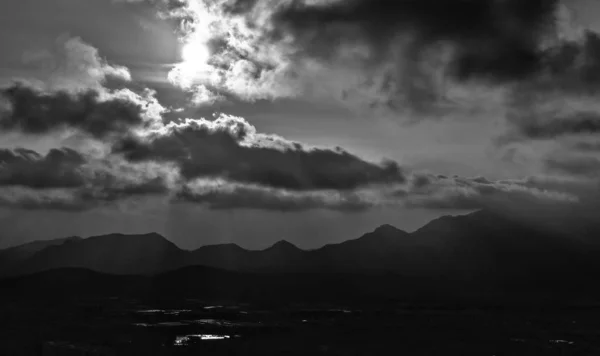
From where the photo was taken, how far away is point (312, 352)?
12225cm

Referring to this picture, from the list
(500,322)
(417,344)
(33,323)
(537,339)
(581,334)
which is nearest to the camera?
(417,344)

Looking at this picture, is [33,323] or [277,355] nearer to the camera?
[277,355]

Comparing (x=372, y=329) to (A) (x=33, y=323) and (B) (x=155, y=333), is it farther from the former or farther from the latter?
(A) (x=33, y=323)

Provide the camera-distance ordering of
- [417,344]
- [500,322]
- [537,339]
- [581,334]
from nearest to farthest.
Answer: [417,344], [537,339], [581,334], [500,322]

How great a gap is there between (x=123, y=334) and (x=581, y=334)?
4496 inches

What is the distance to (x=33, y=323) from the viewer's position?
181500 millimetres

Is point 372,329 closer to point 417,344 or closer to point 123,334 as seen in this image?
point 417,344

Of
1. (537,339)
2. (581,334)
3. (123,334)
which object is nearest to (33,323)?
(123,334)

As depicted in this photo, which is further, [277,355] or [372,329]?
[372,329]

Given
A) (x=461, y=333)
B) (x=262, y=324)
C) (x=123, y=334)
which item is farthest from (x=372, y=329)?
(x=123, y=334)

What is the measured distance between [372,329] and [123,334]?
205 ft

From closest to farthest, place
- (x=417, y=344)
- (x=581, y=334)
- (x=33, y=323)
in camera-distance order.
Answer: (x=417, y=344)
(x=581, y=334)
(x=33, y=323)

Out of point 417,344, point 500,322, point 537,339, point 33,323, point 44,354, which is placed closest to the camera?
point 44,354

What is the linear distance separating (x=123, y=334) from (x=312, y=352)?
5555 centimetres
